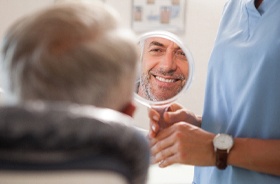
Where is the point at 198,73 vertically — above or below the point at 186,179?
above

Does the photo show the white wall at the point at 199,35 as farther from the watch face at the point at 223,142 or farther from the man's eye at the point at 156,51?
the watch face at the point at 223,142

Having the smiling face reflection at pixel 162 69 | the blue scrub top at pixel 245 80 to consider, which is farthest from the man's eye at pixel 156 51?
the blue scrub top at pixel 245 80

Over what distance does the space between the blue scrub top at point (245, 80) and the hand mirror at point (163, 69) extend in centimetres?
8

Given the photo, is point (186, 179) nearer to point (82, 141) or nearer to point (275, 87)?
point (275, 87)

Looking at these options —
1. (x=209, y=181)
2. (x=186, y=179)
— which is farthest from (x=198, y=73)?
(x=209, y=181)

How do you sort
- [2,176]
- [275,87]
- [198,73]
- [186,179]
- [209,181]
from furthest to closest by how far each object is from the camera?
[198,73]
[186,179]
[209,181]
[275,87]
[2,176]

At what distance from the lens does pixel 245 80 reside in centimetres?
104

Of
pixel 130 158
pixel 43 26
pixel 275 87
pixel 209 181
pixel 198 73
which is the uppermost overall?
pixel 43 26

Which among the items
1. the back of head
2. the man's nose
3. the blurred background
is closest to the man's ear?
the back of head

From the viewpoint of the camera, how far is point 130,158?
0.53m

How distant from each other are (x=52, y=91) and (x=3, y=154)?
101 millimetres

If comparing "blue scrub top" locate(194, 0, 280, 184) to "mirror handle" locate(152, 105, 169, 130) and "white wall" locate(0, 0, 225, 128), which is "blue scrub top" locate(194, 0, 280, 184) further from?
"white wall" locate(0, 0, 225, 128)

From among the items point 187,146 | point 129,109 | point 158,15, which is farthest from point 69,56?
point 158,15

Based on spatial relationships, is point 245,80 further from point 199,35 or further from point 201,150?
point 199,35
